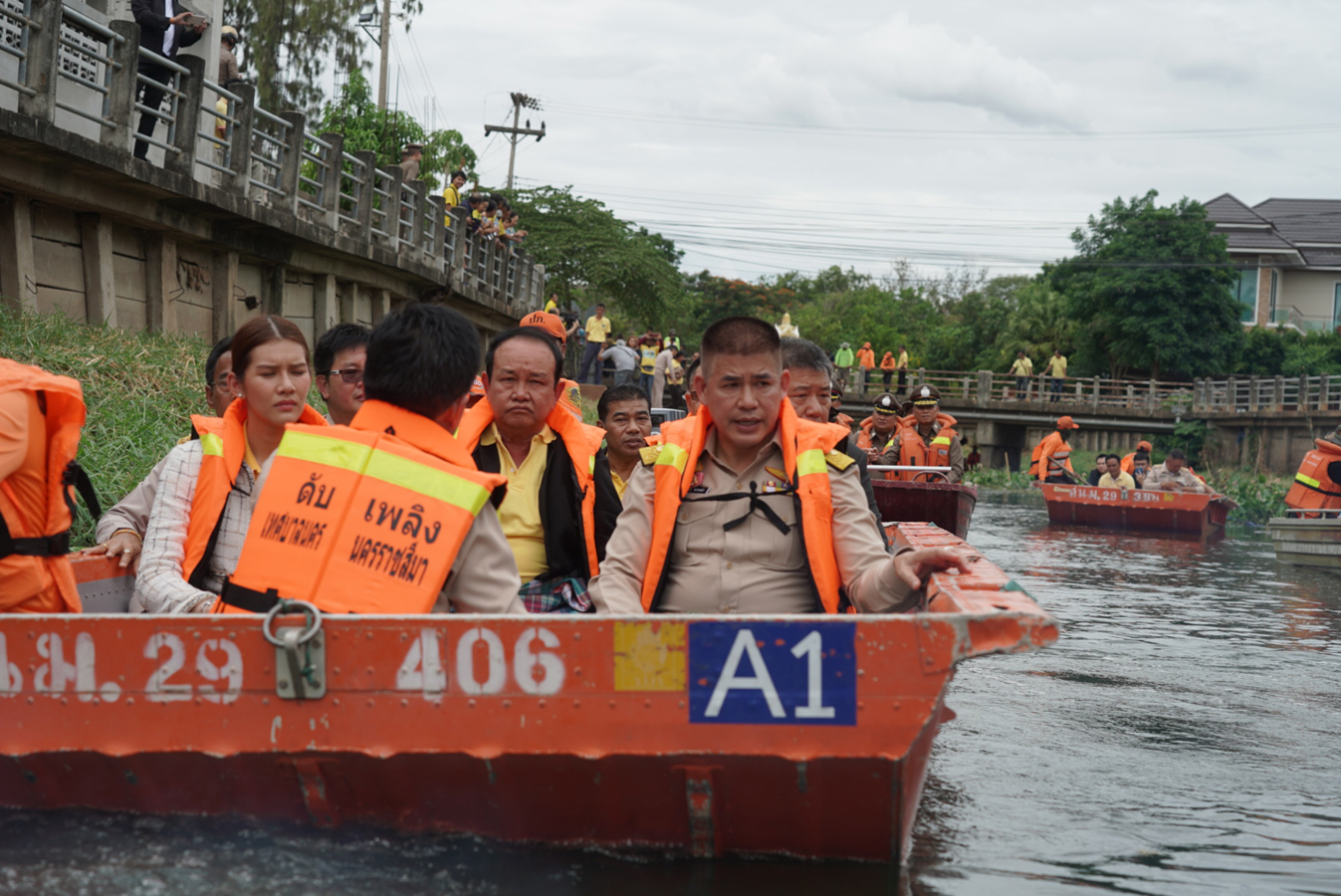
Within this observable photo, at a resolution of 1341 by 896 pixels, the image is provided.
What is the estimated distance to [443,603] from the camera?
3662mm

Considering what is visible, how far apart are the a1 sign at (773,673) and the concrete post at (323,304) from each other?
50.1 feet

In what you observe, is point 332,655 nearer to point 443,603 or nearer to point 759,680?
point 443,603

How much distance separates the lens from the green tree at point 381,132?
32031 mm

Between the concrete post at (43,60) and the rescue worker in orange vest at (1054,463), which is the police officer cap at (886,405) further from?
the rescue worker in orange vest at (1054,463)

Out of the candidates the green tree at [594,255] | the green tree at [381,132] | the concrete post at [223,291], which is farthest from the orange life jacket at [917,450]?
the green tree at [594,255]

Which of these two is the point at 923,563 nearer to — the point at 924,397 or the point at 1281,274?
the point at 924,397

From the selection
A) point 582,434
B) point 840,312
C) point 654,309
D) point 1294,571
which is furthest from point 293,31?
point 840,312

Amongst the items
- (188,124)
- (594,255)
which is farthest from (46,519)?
(594,255)

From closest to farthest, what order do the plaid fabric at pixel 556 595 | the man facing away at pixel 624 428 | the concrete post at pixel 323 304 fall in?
the plaid fabric at pixel 556 595 < the man facing away at pixel 624 428 < the concrete post at pixel 323 304

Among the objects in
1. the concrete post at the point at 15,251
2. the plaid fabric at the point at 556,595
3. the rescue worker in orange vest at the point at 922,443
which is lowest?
the plaid fabric at the point at 556,595

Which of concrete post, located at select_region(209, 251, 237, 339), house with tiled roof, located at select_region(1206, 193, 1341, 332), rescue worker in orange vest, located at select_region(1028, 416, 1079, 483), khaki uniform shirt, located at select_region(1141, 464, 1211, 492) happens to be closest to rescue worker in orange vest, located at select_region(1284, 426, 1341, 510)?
khaki uniform shirt, located at select_region(1141, 464, 1211, 492)

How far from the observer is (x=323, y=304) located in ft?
58.6

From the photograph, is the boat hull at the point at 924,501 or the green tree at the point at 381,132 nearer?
the boat hull at the point at 924,501

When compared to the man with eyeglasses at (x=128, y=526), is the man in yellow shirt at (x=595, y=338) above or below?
above
